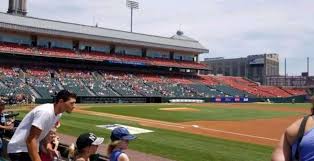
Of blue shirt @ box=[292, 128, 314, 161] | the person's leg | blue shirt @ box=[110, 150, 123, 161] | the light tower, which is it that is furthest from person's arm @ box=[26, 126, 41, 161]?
the light tower

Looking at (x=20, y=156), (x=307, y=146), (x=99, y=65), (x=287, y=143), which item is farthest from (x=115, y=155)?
(x=99, y=65)

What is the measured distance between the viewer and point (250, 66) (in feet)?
519

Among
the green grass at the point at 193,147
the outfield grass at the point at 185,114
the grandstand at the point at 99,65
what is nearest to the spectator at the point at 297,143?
the green grass at the point at 193,147

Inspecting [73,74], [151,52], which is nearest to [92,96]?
[73,74]

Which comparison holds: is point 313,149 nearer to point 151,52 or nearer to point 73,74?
point 73,74

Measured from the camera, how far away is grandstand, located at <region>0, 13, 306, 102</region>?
5994 cm

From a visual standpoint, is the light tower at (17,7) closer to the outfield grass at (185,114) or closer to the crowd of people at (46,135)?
the outfield grass at (185,114)

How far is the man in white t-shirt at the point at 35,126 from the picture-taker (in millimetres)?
6059

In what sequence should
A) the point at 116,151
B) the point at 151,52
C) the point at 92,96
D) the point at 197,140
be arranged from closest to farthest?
the point at 116,151 < the point at 197,140 < the point at 92,96 < the point at 151,52

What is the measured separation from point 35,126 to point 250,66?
155697 mm

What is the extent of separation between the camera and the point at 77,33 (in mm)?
70250

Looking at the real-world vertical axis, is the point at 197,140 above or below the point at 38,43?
below

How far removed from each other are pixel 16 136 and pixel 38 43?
206ft

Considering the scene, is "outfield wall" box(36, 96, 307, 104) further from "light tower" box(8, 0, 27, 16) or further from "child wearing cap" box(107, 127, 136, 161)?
"child wearing cap" box(107, 127, 136, 161)
